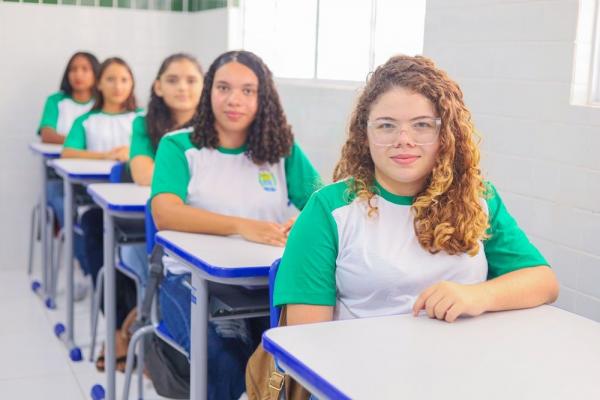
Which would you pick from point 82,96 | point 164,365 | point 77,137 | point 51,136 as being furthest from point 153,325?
point 82,96

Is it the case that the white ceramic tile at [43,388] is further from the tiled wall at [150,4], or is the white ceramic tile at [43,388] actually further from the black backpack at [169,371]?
the tiled wall at [150,4]

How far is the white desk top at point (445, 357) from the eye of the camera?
4.02 ft

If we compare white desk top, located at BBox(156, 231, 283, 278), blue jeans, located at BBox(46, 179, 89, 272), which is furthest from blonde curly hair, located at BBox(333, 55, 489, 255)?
blue jeans, located at BBox(46, 179, 89, 272)

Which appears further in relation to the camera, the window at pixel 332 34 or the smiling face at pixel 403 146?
the window at pixel 332 34

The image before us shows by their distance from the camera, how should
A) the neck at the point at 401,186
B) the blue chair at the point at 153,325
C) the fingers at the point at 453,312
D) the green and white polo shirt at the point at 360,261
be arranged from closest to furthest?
the fingers at the point at 453,312 → the green and white polo shirt at the point at 360,261 → the neck at the point at 401,186 → the blue chair at the point at 153,325

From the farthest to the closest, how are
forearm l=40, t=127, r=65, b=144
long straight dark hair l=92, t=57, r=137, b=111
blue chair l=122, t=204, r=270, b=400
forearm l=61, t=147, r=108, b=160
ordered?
forearm l=40, t=127, r=65, b=144
long straight dark hair l=92, t=57, r=137, b=111
forearm l=61, t=147, r=108, b=160
blue chair l=122, t=204, r=270, b=400

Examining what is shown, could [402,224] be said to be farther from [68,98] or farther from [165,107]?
[68,98]

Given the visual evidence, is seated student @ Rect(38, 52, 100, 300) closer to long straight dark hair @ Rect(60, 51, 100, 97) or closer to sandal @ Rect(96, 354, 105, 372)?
long straight dark hair @ Rect(60, 51, 100, 97)

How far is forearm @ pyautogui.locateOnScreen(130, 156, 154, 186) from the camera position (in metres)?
3.33

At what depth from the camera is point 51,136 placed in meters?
4.89

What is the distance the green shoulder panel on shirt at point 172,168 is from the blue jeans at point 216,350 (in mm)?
312

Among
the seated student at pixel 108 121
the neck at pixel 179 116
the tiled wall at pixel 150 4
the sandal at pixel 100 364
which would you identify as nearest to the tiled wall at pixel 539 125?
the neck at pixel 179 116

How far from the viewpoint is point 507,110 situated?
95.9 inches

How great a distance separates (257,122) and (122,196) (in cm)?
68
